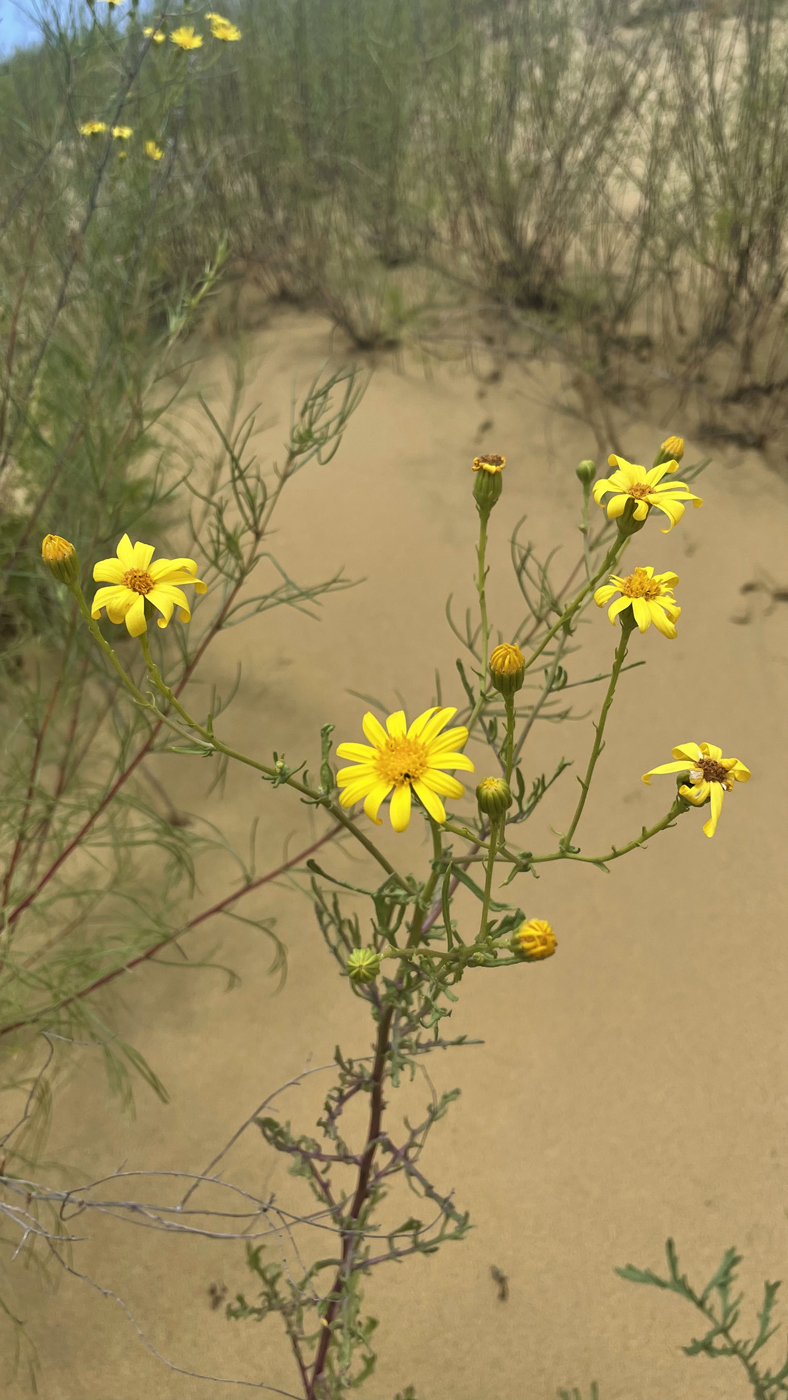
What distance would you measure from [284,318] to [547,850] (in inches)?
70.4

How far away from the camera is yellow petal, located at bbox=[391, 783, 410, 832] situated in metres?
0.44

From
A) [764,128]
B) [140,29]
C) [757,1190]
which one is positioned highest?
[764,128]

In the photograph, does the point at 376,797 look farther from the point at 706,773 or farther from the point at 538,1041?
the point at 538,1041

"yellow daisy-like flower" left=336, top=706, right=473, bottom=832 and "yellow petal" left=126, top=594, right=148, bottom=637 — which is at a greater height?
"yellow petal" left=126, top=594, right=148, bottom=637

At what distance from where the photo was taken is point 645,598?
20.3 inches

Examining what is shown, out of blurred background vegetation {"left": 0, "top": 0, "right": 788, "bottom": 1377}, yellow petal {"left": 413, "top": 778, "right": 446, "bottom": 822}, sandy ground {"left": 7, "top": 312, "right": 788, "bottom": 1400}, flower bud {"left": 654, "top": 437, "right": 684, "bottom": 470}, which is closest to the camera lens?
yellow petal {"left": 413, "top": 778, "right": 446, "bottom": 822}

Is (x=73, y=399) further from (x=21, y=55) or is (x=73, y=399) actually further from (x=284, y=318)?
(x=284, y=318)

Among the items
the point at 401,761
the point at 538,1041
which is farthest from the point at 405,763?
the point at 538,1041

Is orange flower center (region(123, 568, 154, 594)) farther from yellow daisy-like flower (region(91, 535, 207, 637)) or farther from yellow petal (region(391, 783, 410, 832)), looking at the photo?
yellow petal (region(391, 783, 410, 832))

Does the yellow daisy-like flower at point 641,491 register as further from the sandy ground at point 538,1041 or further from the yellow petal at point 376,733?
the sandy ground at point 538,1041

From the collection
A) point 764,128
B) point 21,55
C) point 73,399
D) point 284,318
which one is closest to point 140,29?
point 73,399

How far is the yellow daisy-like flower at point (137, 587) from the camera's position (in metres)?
0.49

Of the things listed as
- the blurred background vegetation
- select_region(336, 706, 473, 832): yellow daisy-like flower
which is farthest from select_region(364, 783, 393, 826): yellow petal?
the blurred background vegetation

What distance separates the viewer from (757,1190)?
1.00 meters
